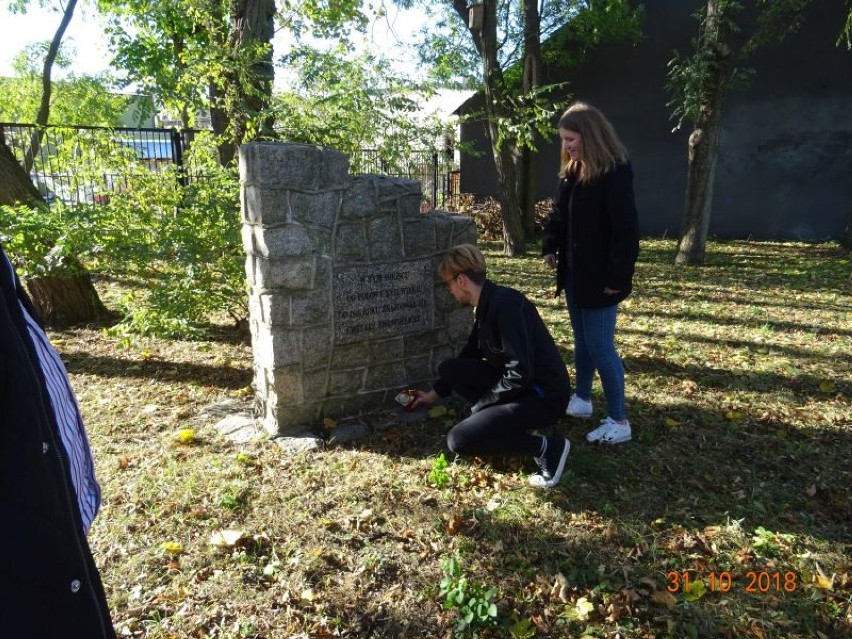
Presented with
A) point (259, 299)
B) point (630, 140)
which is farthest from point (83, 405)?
point (630, 140)

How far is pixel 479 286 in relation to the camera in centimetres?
342

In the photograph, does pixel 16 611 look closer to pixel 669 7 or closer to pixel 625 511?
pixel 625 511

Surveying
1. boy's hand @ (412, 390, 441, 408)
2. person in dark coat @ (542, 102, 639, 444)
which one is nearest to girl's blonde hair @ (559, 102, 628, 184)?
person in dark coat @ (542, 102, 639, 444)

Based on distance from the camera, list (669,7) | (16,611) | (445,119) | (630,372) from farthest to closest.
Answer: (669,7), (445,119), (630,372), (16,611)

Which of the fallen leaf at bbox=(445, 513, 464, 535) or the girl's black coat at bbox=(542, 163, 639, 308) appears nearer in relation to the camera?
the fallen leaf at bbox=(445, 513, 464, 535)

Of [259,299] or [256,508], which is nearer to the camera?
[256,508]

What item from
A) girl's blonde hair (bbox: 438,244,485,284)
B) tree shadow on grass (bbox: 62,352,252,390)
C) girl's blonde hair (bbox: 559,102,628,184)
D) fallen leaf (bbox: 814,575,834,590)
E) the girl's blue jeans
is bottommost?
fallen leaf (bbox: 814,575,834,590)

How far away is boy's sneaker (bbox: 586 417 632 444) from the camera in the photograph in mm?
3682

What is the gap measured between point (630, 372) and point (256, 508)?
9.96 ft

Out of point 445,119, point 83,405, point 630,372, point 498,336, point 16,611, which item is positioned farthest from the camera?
point 445,119

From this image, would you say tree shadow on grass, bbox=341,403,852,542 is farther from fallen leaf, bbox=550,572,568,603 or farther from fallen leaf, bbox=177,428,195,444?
fallen leaf, bbox=177,428,195,444

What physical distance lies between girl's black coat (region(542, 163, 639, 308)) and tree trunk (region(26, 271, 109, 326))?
15.9 ft

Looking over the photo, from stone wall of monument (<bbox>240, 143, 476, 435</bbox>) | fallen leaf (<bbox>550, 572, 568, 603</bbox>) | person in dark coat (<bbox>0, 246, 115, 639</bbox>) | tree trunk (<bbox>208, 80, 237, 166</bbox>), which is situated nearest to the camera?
person in dark coat (<bbox>0, 246, 115, 639</bbox>)

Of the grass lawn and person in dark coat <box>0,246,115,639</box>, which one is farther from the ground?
person in dark coat <box>0,246,115,639</box>
